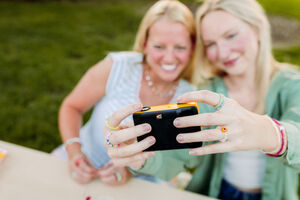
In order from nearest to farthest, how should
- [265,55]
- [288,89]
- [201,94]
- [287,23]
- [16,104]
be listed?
[201,94] < [288,89] < [265,55] < [16,104] < [287,23]

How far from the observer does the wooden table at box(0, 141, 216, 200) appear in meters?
1.08

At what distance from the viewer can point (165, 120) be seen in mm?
946

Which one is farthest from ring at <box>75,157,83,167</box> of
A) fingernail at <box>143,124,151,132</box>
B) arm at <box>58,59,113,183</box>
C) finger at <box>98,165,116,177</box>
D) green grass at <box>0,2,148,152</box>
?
green grass at <box>0,2,148,152</box>

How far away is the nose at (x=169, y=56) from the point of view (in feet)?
5.01

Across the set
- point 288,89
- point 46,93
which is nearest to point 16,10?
point 46,93

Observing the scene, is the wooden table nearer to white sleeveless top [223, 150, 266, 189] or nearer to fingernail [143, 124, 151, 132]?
fingernail [143, 124, 151, 132]

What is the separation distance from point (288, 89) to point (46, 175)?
1.29m

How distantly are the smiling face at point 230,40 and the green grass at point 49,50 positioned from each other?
76.4 inches

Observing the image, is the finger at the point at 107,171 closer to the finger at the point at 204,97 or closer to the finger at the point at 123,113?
the finger at the point at 123,113

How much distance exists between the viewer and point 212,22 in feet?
4.68

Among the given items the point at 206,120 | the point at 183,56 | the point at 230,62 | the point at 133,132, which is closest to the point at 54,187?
the point at 133,132

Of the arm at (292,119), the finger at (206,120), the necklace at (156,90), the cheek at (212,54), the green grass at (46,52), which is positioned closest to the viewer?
the finger at (206,120)

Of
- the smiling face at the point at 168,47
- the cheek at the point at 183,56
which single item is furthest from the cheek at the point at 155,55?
the cheek at the point at 183,56

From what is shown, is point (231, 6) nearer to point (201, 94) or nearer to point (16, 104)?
point (201, 94)
